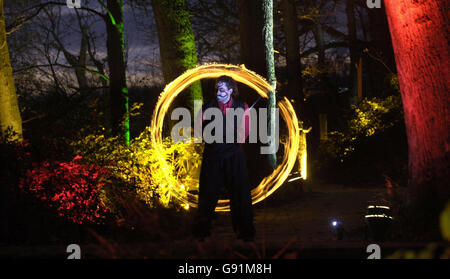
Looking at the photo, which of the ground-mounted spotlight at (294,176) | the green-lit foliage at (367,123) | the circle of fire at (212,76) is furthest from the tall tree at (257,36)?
the green-lit foliage at (367,123)

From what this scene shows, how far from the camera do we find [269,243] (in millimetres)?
7430

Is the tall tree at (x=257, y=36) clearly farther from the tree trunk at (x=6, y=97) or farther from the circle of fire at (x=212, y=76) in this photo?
the tree trunk at (x=6, y=97)

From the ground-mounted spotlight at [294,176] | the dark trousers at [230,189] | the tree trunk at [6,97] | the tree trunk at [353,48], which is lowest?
the dark trousers at [230,189]

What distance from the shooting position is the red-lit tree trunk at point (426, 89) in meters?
8.35

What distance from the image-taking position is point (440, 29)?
8320 mm

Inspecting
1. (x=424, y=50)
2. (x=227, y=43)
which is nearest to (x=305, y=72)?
(x=227, y=43)

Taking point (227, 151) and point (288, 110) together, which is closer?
point (227, 151)

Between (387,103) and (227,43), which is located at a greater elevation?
(227,43)

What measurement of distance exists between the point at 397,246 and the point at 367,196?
675 centimetres

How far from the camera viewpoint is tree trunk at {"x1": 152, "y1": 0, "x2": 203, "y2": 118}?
496 inches

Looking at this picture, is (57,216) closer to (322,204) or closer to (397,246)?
(397,246)

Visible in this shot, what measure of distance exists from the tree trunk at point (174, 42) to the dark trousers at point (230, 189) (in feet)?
16.8

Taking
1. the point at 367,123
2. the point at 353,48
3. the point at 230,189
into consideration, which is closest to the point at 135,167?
the point at 230,189
